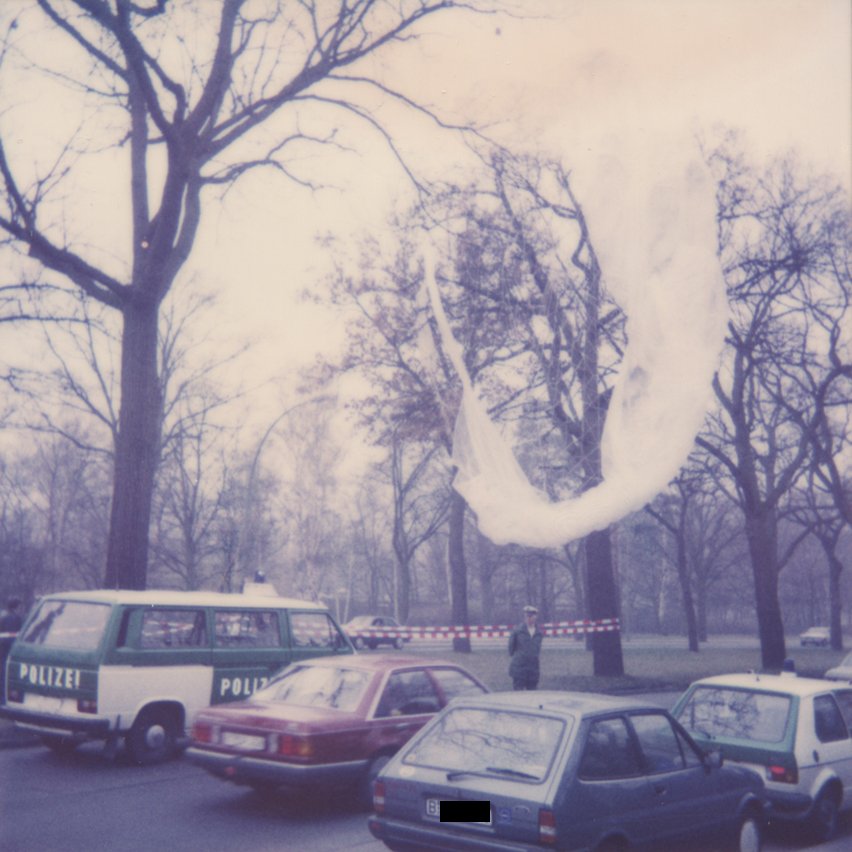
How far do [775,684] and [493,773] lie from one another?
4585 millimetres

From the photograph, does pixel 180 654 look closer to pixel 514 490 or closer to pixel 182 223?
pixel 514 490

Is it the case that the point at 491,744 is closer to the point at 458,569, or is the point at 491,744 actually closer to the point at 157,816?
the point at 157,816

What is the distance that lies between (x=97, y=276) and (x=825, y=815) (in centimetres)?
1282

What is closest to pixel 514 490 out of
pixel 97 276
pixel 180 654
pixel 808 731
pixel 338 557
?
pixel 808 731

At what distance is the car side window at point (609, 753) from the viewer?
6631mm

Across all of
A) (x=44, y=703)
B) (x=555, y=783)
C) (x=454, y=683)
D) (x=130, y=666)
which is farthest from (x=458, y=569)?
(x=555, y=783)

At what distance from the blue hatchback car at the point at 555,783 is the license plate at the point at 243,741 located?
93.7 inches

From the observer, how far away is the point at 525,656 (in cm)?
1608

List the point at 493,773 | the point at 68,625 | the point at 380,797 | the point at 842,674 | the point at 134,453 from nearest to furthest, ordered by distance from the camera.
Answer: the point at 493,773
the point at 380,797
the point at 68,625
the point at 134,453
the point at 842,674

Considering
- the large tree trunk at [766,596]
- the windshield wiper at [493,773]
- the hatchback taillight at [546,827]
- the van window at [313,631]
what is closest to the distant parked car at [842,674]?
the large tree trunk at [766,596]

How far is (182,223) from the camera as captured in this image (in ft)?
56.7

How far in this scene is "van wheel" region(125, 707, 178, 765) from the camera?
1170 cm

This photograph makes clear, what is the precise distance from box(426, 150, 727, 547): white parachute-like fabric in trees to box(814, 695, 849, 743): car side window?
13.3 ft

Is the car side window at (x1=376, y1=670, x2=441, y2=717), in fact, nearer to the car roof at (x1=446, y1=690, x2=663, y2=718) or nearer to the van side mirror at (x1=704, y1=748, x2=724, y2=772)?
the car roof at (x1=446, y1=690, x2=663, y2=718)
